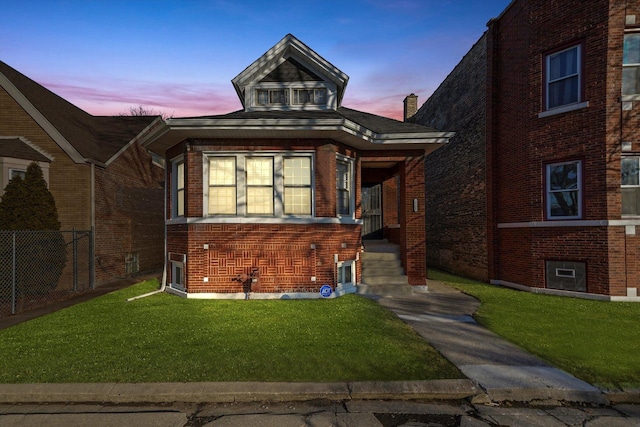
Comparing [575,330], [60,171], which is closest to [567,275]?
[575,330]

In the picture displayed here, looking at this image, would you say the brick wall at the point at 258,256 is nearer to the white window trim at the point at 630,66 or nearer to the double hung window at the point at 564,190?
the double hung window at the point at 564,190

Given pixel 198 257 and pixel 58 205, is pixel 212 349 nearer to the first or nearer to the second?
pixel 198 257

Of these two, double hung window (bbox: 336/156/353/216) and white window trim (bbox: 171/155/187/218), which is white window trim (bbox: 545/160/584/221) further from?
white window trim (bbox: 171/155/187/218)

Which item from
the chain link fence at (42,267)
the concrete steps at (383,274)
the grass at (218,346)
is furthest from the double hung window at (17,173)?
the concrete steps at (383,274)

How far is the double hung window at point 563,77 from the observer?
9.66 metres

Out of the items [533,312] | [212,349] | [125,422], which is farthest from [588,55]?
[125,422]

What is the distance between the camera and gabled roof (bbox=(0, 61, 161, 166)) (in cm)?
1238

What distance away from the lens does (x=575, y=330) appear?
20.7 feet

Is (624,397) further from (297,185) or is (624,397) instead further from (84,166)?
(84,166)

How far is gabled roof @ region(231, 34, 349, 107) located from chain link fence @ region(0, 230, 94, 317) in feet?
26.9

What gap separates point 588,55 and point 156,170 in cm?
1942

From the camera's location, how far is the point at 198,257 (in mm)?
9062

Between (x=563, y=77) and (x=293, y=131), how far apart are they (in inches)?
339

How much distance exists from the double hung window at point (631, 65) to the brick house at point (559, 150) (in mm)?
23
